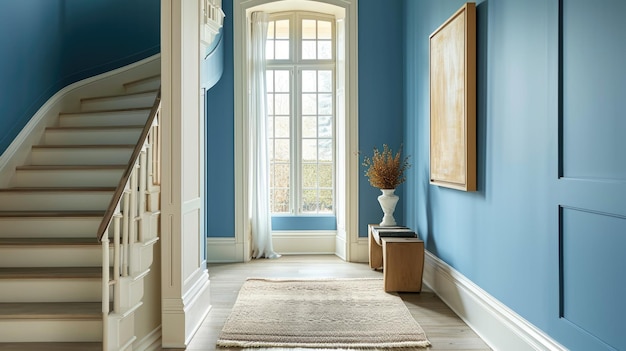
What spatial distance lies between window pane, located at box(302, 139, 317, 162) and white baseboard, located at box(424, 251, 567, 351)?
243 centimetres

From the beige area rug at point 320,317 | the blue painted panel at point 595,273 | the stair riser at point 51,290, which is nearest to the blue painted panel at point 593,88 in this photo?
the blue painted panel at point 595,273

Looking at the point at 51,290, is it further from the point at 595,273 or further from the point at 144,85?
the point at 595,273

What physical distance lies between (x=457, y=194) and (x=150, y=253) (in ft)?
7.67

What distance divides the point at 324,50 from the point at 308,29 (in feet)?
1.18

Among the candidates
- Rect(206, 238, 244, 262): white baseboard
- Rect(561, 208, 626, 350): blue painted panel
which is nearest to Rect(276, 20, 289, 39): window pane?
Rect(206, 238, 244, 262): white baseboard

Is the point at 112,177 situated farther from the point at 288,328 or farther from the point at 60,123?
the point at 288,328

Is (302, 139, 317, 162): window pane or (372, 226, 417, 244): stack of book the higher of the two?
(302, 139, 317, 162): window pane

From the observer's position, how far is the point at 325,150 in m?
6.25

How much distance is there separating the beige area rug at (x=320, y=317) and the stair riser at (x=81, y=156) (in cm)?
159

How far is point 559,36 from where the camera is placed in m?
2.20

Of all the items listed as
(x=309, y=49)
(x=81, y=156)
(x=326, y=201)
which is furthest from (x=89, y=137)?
(x=309, y=49)

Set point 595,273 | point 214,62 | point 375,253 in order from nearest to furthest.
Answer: point 595,273 → point 214,62 → point 375,253

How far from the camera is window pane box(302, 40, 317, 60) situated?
248 inches

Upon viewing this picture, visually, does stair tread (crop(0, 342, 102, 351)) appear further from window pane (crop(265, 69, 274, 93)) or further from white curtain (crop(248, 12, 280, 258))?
window pane (crop(265, 69, 274, 93))
